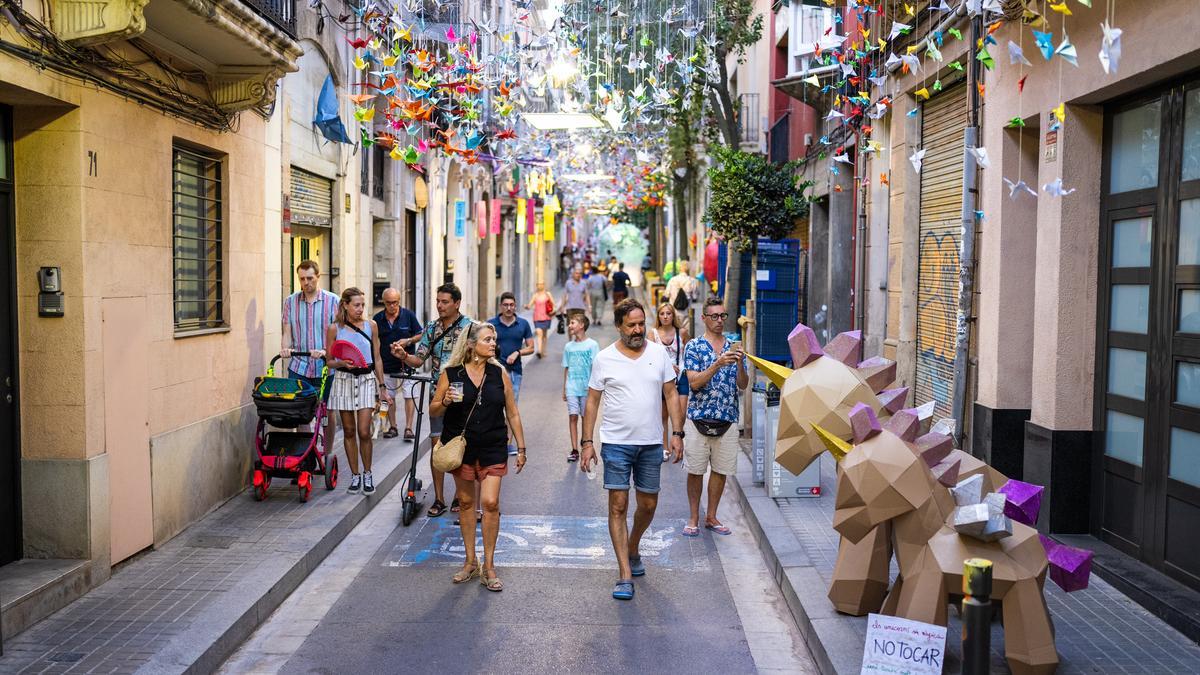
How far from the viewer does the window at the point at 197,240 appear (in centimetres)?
884

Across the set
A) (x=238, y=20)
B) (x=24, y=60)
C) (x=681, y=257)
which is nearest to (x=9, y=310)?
(x=24, y=60)

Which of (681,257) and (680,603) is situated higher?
(681,257)

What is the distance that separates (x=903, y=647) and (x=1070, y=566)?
0.89 meters

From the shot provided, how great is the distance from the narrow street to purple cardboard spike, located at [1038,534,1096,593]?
1470 millimetres

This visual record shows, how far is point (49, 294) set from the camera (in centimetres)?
682

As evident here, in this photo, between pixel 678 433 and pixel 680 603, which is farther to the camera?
pixel 678 433

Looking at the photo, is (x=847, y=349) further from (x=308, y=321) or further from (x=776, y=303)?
(x=776, y=303)

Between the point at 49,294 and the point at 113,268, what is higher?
the point at 113,268

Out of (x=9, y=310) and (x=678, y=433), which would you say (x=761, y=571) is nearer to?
(x=678, y=433)

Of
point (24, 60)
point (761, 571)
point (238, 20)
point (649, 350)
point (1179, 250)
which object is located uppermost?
point (238, 20)

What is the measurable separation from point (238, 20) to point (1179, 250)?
640 cm

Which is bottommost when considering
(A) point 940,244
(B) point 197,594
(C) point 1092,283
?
(B) point 197,594

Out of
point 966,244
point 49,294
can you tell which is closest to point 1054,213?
point 966,244

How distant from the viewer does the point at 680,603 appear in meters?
7.16
